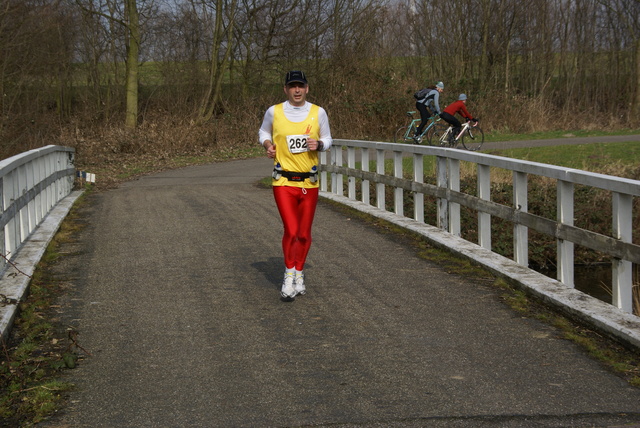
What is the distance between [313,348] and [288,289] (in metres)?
1.47

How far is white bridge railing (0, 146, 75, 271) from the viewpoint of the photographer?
839 cm

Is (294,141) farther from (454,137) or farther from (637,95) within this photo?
(637,95)

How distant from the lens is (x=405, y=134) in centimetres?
2783

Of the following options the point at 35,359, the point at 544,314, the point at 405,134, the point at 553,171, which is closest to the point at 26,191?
the point at 35,359

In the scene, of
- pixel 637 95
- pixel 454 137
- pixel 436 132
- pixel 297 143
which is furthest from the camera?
pixel 637 95

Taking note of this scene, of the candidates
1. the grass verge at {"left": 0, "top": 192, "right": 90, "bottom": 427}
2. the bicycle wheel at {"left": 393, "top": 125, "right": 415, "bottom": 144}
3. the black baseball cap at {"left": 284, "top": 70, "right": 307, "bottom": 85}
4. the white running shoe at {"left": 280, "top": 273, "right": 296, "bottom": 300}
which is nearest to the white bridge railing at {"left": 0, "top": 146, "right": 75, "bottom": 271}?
the grass verge at {"left": 0, "top": 192, "right": 90, "bottom": 427}

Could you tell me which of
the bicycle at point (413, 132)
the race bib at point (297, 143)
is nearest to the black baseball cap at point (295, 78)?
the race bib at point (297, 143)

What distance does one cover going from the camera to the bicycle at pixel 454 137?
25.3 metres

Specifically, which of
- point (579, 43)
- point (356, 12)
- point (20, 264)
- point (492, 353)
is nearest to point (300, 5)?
point (356, 12)

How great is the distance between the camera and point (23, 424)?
4.45 meters

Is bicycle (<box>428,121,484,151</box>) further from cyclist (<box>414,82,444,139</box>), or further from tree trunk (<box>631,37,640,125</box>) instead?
tree trunk (<box>631,37,640,125</box>)

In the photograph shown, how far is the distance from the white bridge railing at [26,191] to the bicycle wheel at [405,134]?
14.0 m

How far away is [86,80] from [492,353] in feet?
118

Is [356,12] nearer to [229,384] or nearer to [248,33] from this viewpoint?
[248,33]
